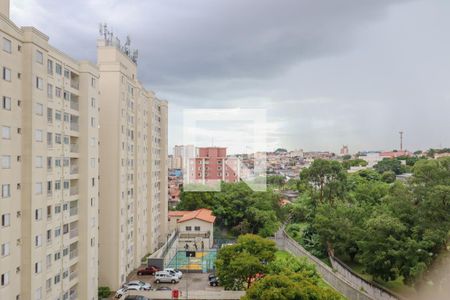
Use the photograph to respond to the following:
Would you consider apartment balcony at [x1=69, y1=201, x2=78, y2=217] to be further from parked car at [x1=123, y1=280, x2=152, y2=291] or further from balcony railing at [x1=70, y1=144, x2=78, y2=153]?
parked car at [x1=123, y1=280, x2=152, y2=291]

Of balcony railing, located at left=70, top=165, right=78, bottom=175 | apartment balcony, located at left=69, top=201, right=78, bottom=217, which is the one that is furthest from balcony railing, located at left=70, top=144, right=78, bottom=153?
apartment balcony, located at left=69, top=201, right=78, bottom=217

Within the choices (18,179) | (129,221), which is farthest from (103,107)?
(18,179)

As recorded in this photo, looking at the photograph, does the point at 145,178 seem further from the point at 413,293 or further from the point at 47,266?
the point at 413,293

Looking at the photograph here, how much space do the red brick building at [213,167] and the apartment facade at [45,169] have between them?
28.3 feet

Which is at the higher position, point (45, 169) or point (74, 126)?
point (74, 126)

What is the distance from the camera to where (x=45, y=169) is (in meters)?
9.12

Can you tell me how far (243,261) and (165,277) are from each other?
170 inches

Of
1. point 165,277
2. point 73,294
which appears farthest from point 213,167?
point 73,294

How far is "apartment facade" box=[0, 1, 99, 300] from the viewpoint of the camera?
7.97 meters

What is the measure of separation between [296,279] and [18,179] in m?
6.43

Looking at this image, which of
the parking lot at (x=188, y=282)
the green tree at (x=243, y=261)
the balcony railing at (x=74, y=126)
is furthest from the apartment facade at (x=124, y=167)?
the green tree at (x=243, y=261)

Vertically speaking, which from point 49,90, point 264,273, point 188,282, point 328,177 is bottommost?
point 188,282

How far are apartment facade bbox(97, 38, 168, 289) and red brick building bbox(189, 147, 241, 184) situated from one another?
10.4ft

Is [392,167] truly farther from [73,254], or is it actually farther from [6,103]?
[6,103]
